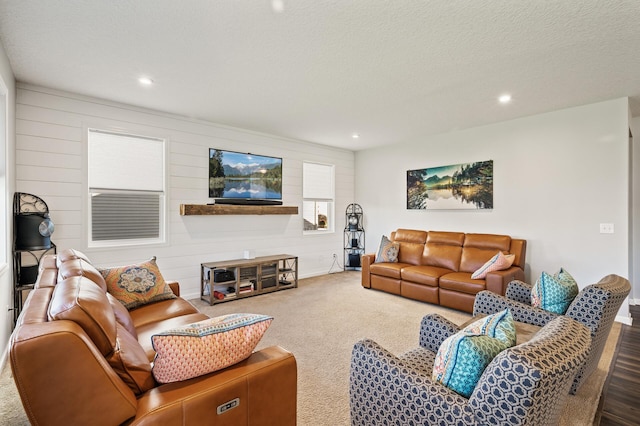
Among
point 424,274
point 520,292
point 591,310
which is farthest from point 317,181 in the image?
point 591,310

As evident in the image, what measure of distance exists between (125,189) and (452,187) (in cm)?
476

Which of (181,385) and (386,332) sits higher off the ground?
(181,385)

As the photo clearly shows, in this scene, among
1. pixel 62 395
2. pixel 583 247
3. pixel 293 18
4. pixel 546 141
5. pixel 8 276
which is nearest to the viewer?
pixel 62 395

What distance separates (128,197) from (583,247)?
5.75m

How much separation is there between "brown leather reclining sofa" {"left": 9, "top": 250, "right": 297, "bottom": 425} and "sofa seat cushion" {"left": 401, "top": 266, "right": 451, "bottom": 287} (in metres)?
3.27

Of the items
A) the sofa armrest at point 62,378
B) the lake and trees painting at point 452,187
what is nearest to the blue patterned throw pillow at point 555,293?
the sofa armrest at point 62,378

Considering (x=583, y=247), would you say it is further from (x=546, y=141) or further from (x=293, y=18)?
(x=293, y=18)

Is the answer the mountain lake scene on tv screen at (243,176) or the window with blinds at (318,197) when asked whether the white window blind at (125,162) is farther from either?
the window with blinds at (318,197)

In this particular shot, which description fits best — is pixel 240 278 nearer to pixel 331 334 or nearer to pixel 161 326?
pixel 331 334

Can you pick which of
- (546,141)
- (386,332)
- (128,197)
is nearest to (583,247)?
(546,141)

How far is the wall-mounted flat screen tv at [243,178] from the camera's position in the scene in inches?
187

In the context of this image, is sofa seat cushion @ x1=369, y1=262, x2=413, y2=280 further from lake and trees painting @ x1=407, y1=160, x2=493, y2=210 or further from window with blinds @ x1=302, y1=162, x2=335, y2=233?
window with blinds @ x1=302, y1=162, x2=335, y2=233

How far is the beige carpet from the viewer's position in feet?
6.71

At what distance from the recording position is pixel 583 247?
Answer: 13.0 feet
